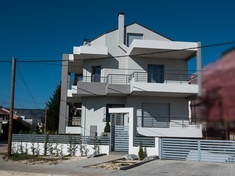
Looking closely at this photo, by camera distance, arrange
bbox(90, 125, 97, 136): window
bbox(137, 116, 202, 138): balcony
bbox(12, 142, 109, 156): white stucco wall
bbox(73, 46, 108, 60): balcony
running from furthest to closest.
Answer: bbox(90, 125, 97, 136): window
bbox(73, 46, 108, 60): balcony
bbox(137, 116, 202, 138): balcony
bbox(12, 142, 109, 156): white stucco wall

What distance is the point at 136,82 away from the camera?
21797mm

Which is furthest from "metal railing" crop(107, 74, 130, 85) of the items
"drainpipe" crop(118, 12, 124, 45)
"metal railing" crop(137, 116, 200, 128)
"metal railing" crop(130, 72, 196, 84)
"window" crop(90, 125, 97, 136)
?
"window" crop(90, 125, 97, 136)

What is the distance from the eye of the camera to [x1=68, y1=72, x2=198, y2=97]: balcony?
71.9 ft

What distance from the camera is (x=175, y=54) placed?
924 inches

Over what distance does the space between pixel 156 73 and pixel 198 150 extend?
9.64 m

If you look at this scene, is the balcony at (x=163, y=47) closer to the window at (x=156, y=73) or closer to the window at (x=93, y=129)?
the window at (x=156, y=73)

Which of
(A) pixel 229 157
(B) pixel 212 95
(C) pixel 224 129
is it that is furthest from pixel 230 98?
(A) pixel 229 157

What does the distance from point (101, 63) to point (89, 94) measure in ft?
9.75

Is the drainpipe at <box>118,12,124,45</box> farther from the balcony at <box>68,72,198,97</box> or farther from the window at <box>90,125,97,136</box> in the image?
the window at <box>90,125,97,136</box>

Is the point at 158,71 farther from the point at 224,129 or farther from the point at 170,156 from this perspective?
the point at 224,129

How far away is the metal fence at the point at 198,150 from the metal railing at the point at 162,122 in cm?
641

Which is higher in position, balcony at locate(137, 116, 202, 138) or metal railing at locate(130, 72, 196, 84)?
metal railing at locate(130, 72, 196, 84)

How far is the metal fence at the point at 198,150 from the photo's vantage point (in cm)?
1561

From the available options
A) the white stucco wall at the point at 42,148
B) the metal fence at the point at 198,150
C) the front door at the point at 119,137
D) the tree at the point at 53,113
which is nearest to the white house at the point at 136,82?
the front door at the point at 119,137
